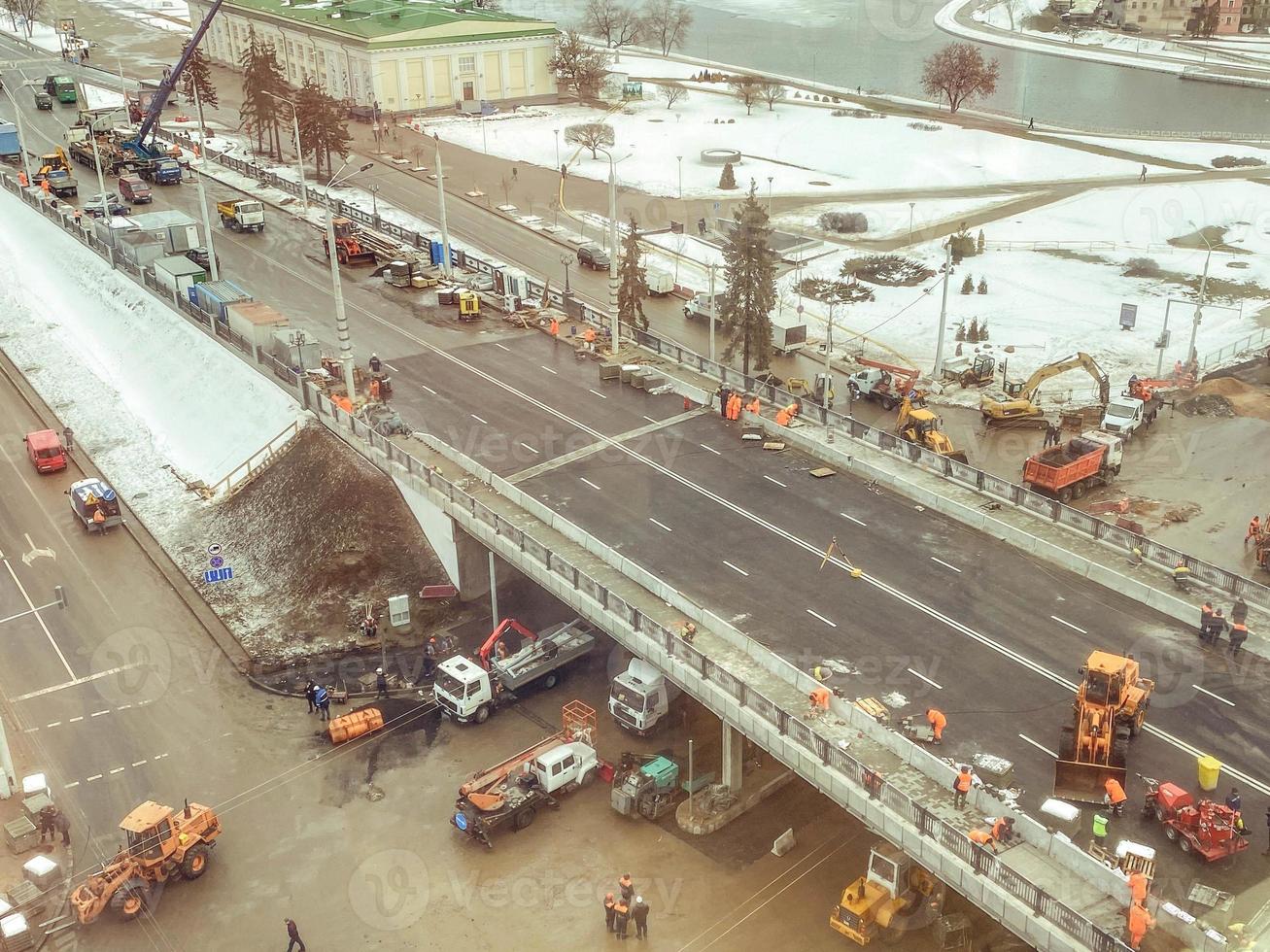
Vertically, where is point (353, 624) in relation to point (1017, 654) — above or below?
below

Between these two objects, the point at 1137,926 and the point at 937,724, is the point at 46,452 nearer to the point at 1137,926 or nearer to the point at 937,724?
the point at 937,724

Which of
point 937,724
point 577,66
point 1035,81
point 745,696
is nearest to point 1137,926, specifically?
point 937,724

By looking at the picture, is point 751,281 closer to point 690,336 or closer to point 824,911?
point 690,336

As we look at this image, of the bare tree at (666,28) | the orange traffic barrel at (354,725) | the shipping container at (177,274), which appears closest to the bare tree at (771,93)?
the bare tree at (666,28)

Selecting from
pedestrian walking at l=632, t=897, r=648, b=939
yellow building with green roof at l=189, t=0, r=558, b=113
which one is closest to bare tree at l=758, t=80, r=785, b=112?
yellow building with green roof at l=189, t=0, r=558, b=113

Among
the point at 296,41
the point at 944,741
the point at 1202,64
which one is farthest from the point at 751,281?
the point at 1202,64

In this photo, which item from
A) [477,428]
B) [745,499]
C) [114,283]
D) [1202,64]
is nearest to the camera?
[745,499]
